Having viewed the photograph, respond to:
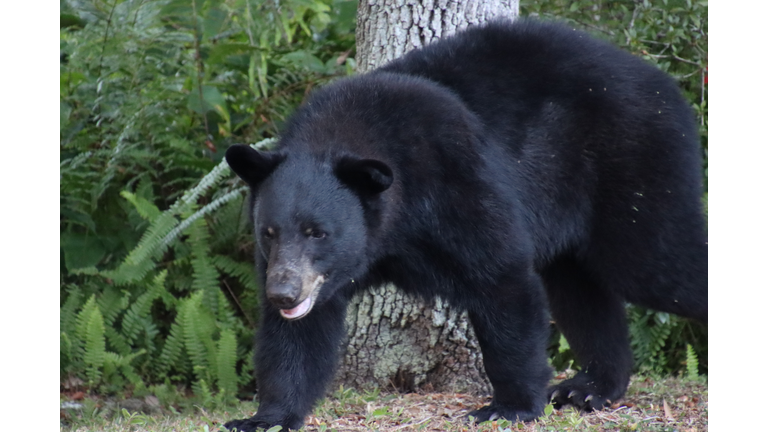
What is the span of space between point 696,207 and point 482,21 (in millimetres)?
1987

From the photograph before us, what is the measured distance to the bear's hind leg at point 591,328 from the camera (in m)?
5.29

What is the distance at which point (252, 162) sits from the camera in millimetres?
3969

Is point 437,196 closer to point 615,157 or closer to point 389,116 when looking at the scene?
point 389,116

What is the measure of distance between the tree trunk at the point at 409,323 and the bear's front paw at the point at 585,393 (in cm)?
64

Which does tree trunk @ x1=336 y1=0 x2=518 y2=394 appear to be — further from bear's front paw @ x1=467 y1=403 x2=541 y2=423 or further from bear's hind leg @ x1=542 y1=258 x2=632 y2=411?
bear's front paw @ x1=467 y1=403 x2=541 y2=423

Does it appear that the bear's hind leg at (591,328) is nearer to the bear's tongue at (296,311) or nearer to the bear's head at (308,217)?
the bear's head at (308,217)

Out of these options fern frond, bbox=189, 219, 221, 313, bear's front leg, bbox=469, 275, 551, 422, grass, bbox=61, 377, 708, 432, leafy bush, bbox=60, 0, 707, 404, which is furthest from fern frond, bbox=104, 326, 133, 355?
bear's front leg, bbox=469, 275, 551, 422

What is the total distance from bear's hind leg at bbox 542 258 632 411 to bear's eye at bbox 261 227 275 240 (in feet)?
7.79

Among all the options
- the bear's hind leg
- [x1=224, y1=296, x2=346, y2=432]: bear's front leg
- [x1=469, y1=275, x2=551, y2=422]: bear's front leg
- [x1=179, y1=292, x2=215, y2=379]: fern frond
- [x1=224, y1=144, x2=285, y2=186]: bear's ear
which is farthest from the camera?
[x1=179, y1=292, x2=215, y2=379]: fern frond

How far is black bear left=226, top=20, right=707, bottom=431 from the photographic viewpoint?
396 centimetres

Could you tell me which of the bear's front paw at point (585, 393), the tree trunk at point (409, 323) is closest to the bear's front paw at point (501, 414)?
the bear's front paw at point (585, 393)

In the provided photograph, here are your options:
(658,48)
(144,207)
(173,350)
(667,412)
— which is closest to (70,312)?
(173,350)

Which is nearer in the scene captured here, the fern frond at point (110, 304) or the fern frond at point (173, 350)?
the fern frond at point (173, 350)

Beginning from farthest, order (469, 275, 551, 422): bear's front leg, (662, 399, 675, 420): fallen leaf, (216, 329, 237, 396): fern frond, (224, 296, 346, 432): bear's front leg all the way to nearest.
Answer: (216, 329, 237, 396): fern frond < (662, 399, 675, 420): fallen leaf < (469, 275, 551, 422): bear's front leg < (224, 296, 346, 432): bear's front leg
